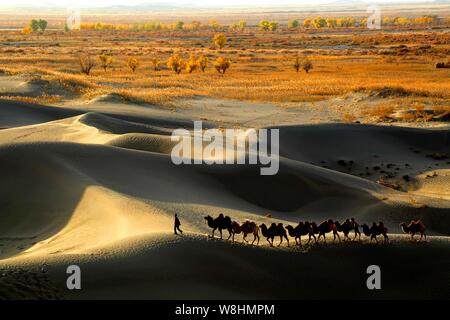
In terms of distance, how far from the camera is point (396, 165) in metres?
25.5

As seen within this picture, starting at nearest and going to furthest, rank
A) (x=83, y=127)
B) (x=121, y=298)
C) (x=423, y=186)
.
Answer: (x=121, y=298) < (x=423, y=186) < (x=83, y=127)

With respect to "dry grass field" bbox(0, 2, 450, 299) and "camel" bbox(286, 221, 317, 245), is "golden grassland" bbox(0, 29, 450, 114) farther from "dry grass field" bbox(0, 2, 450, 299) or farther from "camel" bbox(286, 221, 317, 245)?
"camel" bbox(286, 221, 317, 245)

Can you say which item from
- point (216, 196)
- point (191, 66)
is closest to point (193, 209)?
point (216, 196)

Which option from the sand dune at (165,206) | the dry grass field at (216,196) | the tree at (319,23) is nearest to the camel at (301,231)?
the dry grass field at (216,196)

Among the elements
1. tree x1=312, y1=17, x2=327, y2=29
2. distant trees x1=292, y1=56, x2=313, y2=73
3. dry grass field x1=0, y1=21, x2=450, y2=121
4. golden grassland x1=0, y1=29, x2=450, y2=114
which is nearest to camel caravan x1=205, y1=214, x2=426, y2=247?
dry grass field x1=0, y1=21, x2=450, y2=121

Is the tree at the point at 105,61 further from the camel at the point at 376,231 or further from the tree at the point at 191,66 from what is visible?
the camel at the point at 376,231

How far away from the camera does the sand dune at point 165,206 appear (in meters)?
9.23

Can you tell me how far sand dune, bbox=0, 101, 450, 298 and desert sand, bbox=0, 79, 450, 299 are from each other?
0.10 ft

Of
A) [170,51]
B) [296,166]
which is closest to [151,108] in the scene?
[296,166]

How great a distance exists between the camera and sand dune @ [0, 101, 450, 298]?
30.3ft

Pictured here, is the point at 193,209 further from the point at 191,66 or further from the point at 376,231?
the point at 191,66

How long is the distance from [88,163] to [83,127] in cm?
729

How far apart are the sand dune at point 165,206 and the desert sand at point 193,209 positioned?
31mm

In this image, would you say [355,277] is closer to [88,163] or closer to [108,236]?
[108,236]
